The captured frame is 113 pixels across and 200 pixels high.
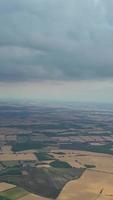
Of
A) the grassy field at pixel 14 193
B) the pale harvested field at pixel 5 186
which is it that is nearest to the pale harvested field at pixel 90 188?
the grassy field at pixel 14 193

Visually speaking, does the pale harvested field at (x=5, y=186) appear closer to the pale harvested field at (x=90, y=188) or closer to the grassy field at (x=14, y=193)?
the grassy field at (x=14, y=193)

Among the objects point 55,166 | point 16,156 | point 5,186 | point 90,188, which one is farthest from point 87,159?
point 5,186

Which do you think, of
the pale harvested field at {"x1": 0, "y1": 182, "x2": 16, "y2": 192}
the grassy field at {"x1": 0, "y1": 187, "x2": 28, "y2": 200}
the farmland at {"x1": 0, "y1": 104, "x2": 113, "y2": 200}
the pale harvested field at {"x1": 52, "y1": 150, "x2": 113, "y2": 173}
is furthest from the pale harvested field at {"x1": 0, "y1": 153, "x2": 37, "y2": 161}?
the grassy field at {"x1": 0, "y1": 187, "x2": 28, "y2": 200}

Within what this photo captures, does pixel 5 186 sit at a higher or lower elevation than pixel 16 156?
lower

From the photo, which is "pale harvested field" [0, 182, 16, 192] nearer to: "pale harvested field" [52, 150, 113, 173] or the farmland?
the farmland

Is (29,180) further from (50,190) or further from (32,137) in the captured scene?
(32,137)

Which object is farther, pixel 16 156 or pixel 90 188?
pixel 16 156

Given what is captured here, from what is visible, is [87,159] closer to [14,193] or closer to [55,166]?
[55,166]
